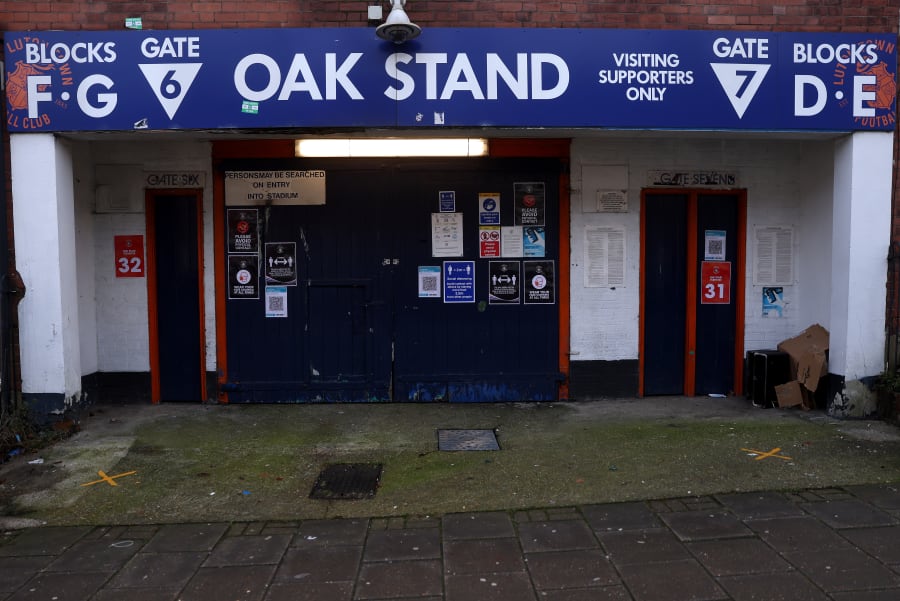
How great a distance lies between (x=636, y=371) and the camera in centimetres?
761

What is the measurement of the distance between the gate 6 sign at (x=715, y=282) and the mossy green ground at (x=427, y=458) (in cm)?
119

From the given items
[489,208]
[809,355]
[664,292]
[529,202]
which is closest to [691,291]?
[664,292]

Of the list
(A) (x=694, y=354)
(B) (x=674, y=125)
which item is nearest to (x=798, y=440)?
(A) (x=694, y=354)

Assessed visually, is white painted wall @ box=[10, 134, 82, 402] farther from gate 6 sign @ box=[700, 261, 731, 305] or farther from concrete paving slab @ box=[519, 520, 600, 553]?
gate 6 sign @ box=[700, 261, 731, 305]

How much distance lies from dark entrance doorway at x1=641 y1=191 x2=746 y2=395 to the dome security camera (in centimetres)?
328

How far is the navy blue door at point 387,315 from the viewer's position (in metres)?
7.37

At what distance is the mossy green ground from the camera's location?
4.82m

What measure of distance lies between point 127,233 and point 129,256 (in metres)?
0.26

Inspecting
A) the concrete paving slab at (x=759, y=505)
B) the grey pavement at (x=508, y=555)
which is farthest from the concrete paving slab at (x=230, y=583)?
the concrete paving slab at (x=759, y=505)

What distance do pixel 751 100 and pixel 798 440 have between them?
3242 mm

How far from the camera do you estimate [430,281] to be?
293 inches

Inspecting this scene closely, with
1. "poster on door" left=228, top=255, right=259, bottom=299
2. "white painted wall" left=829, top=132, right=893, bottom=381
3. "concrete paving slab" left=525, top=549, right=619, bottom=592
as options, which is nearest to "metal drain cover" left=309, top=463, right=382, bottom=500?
"concrete paving slab" left=525, top=549, right=619, bottom=592

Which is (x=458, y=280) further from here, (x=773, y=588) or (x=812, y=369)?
(x=773, y=588)

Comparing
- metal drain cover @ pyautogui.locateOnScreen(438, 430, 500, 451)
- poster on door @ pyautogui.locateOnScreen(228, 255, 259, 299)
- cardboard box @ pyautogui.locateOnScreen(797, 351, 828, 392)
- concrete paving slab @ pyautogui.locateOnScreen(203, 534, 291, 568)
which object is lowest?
concrete paving slab @ pyautogui.locateOnScreen(203, 534, 291, 568)
